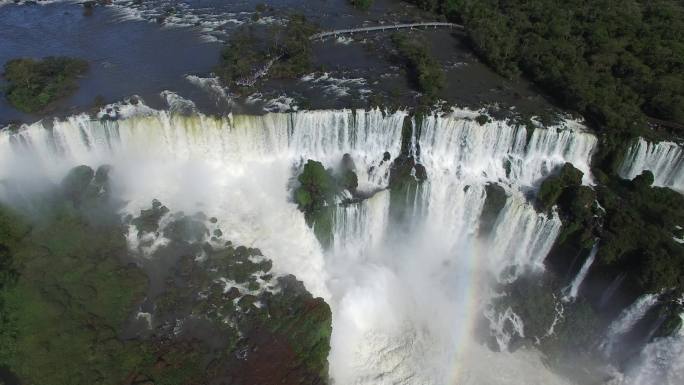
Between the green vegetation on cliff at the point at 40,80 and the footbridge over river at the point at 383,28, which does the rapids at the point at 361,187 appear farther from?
the footbridge over river at the point at 383,28

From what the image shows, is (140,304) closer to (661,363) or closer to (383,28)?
(661,363)

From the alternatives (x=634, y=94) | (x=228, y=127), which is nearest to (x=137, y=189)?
(x=228, y=127)

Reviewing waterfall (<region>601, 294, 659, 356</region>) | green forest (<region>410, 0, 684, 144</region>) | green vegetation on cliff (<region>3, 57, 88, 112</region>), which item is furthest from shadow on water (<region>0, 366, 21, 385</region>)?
green forest (<region>410, 0, 684, 144</region>)

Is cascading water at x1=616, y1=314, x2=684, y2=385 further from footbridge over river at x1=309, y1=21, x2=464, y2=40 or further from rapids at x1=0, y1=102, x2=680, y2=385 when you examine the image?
footbridge over river at x1=309, y1=21, x2=464, y2=40

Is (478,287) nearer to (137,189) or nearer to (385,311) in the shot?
(385,311)

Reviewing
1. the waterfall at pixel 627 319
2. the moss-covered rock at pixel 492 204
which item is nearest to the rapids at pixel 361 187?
the moss-covered rock at pixel 492 204
